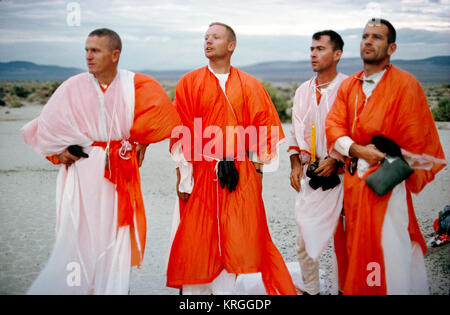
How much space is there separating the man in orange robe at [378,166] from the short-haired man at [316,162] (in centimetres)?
34

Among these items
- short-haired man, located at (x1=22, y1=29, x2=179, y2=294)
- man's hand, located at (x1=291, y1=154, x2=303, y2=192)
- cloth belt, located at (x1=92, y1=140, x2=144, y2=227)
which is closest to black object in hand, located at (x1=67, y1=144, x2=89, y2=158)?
short-haired man, located at (x1=22, y1=29, x2=179, y2=294)

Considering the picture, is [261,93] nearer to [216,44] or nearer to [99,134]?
[216,44]

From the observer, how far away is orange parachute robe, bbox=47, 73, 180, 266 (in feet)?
12.7

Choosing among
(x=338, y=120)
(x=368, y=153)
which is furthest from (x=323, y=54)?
(x=368, y=153)

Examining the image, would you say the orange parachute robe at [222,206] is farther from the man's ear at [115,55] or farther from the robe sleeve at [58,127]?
the robe sleeve at [58,127]

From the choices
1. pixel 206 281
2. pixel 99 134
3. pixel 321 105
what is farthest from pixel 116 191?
pixel 321 105

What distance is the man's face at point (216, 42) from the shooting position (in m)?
4.18

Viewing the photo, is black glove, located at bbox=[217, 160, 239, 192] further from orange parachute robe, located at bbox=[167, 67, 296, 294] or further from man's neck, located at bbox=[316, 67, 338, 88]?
man's neck, located at bbox=[316, 67, 338, 88]

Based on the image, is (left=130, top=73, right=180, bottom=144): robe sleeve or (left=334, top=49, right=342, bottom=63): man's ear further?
(left=334, top=49, right=342, bottom=63): man's ear

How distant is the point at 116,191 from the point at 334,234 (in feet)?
6.85

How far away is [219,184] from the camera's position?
165 inches

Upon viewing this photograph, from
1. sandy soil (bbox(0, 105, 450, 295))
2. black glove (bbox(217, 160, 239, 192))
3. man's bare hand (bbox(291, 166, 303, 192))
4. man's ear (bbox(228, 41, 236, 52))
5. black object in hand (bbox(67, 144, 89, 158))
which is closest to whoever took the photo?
black object in hand (bbox(67, 144, 89, 158))

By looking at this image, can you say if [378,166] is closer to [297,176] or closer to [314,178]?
[314,178]

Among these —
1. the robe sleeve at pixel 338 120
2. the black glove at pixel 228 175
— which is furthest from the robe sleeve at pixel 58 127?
the robe sleeve at pixel 338 120
